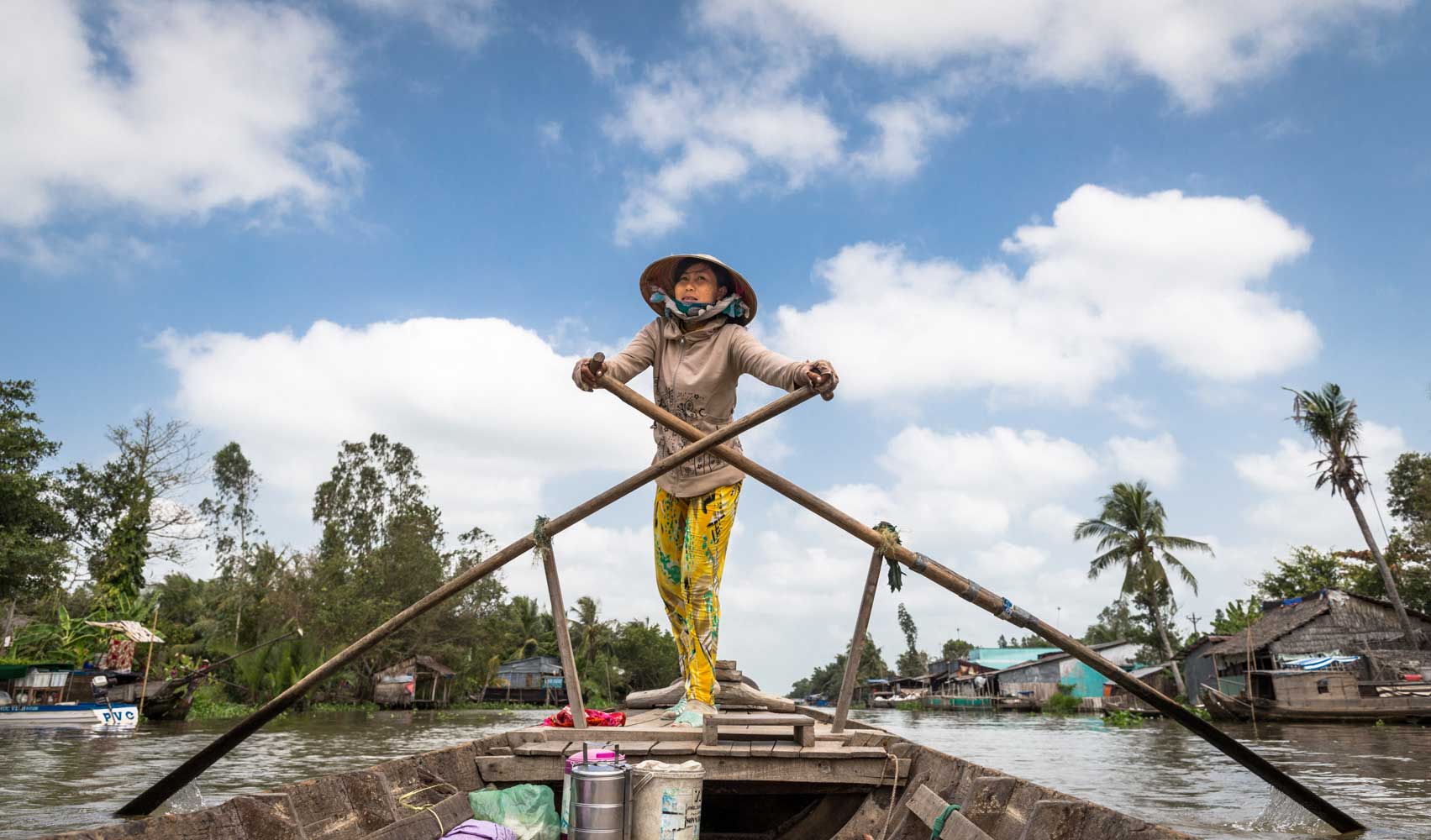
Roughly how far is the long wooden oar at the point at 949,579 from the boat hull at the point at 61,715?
1595cm

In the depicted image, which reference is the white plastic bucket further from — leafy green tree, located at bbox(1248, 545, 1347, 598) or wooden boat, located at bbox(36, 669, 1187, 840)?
leafy green tree, located at bbox(1248, 545, 1347, 598)

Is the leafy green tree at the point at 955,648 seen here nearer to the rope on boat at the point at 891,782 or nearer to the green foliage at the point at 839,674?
the green foliage at the point at 839,674

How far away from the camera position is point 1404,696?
1814 centimetres

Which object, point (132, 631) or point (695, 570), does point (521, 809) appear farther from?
point (132, 631)

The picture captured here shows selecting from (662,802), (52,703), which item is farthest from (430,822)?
(52,703)

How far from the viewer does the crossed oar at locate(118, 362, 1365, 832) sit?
10.9ft

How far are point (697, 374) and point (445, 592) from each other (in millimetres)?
1359

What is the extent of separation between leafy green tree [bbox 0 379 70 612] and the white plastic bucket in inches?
770

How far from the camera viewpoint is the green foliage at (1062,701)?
3800 centimetres

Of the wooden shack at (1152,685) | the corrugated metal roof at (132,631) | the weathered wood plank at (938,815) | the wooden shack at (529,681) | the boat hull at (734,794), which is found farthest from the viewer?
the wooden shack at (529,681)

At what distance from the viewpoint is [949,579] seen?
10.9 feet

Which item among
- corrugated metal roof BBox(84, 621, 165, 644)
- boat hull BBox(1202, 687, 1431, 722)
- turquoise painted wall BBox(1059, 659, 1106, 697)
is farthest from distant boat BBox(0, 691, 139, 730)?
turquoise painted wall BBox(1059, 659, 1106, 697)

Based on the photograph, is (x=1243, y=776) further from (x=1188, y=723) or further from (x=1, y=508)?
(x=1, y=508)

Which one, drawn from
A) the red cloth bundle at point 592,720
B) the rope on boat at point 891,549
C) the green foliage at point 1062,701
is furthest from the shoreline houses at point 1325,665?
the red cloth bundle at point 592,720
